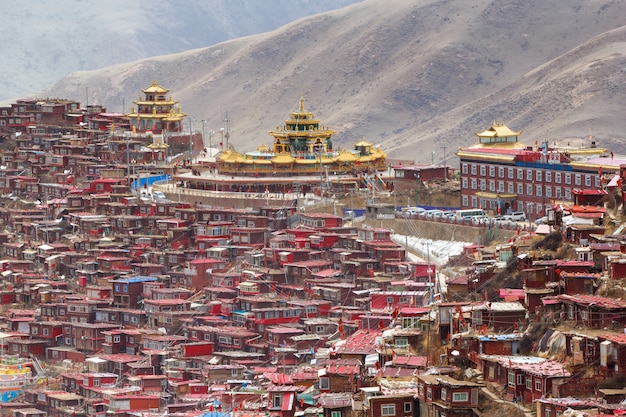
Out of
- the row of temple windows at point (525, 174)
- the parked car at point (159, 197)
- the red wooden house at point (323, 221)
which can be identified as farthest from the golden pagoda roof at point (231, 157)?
the row of temple windows at point (525, 174)

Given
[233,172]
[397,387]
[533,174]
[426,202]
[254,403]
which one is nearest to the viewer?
[397,387]

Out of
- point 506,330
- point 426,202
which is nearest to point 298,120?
point 426,202

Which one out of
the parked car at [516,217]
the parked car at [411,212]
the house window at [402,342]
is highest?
the parked car at [411,212]

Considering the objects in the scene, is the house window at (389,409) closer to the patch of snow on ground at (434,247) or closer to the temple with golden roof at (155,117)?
the patch of snow on ground at (434,247)

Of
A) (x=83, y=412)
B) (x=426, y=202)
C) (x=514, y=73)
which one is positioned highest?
(x=514, y=73)

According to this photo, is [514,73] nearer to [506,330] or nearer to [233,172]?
[233,172]

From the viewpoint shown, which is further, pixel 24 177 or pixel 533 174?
pixel 24 177

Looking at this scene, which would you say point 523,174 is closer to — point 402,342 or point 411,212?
point 411,212

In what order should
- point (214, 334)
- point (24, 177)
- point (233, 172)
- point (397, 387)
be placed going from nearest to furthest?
point (397, 387), point (214, 334), point (233, 172), point (24, 177)
